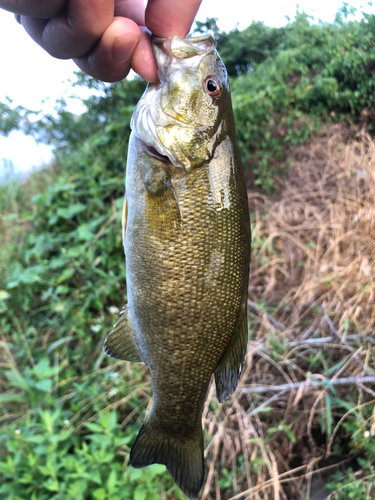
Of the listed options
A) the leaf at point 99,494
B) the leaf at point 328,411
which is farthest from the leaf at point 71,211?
the leaf at point 328,411

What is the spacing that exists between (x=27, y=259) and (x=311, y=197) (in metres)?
3.02

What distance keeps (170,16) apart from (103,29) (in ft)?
0.75

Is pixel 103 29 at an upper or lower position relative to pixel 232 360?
upper

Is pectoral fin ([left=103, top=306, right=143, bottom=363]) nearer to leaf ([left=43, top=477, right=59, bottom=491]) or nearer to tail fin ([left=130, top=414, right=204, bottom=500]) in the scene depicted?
tail fin ([left=130, top=414, right=204, bottom=500])

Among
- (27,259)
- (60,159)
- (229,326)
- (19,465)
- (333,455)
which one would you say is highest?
(60,159)

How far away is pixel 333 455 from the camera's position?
214cm

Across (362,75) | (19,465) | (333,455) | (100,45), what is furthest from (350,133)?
(19,465)

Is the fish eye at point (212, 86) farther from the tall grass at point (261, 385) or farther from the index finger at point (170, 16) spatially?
the tall grass at point (261, 385)

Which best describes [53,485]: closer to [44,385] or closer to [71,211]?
[44,385]

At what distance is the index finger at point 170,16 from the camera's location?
1023 millimetres

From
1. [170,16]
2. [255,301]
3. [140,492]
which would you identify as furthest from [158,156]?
[255,301]

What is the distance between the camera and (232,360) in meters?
1.17

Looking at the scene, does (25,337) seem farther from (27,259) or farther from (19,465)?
(19,465)

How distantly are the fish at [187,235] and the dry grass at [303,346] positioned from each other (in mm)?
1036
